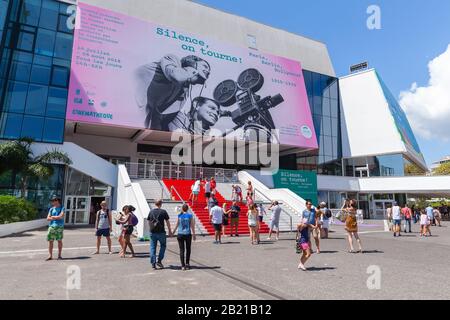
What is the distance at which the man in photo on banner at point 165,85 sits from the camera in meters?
25.1

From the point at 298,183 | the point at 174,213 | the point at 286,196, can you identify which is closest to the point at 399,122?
the point at 298,183

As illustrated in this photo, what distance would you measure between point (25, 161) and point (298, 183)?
69.0 ft

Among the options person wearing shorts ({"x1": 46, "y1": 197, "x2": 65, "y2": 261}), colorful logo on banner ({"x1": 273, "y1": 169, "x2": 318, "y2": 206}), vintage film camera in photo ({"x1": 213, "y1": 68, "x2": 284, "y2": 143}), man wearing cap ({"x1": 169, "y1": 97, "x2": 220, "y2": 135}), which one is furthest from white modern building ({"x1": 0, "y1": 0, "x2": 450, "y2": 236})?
person wearing shorts ({"x1": 46, "y1": 197, "x2": 65, "y2": 261})

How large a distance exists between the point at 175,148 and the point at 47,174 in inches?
523

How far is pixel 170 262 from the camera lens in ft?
26.9

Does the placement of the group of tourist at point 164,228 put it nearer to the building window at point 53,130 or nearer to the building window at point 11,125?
the building window at point 53,130

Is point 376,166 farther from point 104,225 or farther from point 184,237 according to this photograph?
point 184,237

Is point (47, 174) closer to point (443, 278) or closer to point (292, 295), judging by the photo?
point (292, 295)

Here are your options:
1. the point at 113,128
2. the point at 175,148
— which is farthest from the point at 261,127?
the point at 113,128

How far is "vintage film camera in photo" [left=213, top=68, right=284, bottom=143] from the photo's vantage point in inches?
1145

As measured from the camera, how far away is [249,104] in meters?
30.2

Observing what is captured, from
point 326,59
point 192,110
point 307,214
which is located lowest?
point 307,214

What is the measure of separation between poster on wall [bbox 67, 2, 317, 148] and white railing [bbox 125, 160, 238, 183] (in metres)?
3.23

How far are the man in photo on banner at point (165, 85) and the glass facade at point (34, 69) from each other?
576 centimetres
